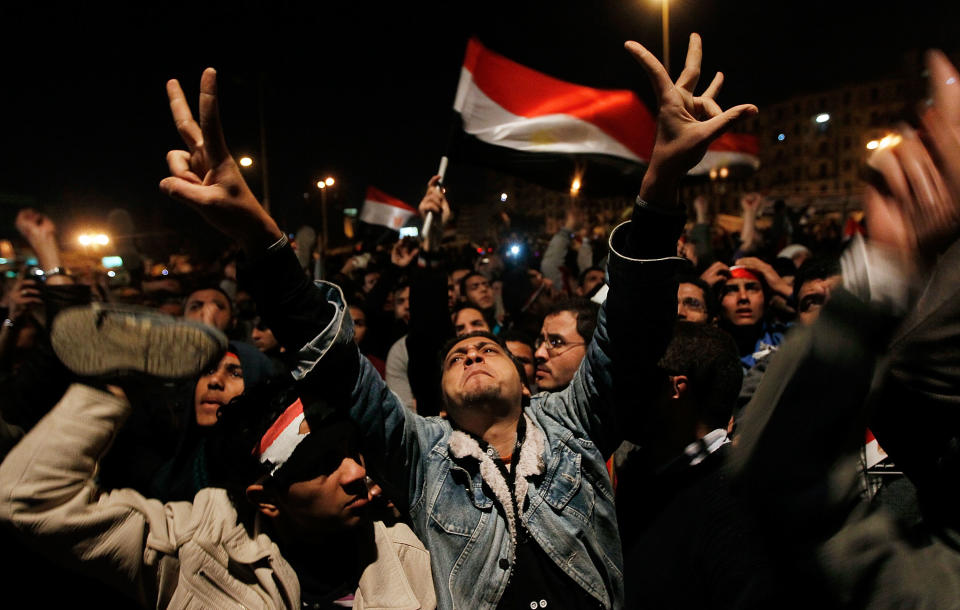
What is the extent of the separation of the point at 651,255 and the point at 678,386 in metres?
0.92

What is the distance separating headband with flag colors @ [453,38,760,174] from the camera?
5.96 meters

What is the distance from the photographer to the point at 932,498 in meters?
0.99

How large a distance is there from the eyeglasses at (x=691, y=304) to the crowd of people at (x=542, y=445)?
5.52 feet

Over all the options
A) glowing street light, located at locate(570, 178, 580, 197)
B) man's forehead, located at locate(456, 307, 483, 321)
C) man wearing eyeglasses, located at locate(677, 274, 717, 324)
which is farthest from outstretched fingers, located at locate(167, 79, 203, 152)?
glowing street light, located at locate(570, 178, 580, 197)

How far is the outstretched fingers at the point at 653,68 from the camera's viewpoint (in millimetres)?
1750

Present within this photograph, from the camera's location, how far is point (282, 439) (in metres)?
2.28

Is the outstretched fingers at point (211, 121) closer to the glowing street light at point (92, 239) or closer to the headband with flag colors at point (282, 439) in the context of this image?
the headband with flag colors at point (282, 439)

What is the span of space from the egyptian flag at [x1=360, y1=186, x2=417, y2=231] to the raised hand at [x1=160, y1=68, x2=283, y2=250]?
41.7ft

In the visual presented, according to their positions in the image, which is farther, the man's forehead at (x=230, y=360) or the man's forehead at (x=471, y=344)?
the man's forehead at (x=230, y=360)

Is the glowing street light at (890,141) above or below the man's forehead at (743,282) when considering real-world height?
above

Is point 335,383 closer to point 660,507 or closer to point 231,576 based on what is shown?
point 231,576

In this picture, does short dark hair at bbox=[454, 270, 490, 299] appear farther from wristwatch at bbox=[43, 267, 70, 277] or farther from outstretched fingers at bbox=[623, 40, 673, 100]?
outstretched fingers at bbox=[623, 40, 673, 100]

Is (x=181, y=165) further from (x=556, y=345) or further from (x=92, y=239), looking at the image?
(x=92, y=239)

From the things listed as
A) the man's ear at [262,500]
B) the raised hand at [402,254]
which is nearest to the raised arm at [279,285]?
the man's ear at [262,500]
